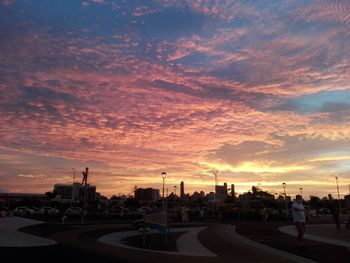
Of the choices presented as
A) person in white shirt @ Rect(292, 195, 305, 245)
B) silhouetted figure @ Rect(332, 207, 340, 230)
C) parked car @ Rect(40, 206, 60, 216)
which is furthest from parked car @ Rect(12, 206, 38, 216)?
person in white shirt @ Rect(292, 195, 305, 245)

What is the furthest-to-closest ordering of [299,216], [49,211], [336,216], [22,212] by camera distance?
[49,211] → [22,212] → [336,216] → [299,216]

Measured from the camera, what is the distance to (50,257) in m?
11.4

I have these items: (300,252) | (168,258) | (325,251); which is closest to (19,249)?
(168,258)

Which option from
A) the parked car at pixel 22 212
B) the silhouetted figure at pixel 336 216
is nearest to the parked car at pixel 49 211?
the parked car at pixel 22 212

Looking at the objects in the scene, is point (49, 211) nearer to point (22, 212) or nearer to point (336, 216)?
point (22, 212)

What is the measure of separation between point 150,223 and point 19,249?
534 cm

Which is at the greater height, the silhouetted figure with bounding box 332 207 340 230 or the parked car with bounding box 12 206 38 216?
the parked car with bounding box 12 206 38 216

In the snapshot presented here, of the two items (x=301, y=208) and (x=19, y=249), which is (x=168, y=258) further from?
(x=301, y=208)

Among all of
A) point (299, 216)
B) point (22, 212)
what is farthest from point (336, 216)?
point (22, 212)

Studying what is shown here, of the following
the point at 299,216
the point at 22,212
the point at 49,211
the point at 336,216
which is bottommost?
the point at 299,216

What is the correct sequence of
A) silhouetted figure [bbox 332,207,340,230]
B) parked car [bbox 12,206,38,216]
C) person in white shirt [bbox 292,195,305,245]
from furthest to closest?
parked car [bbox 12,206,38,216], silhouetted figure [bbox 332,207,340,230], person in white shirt [bbox 292,195,305,245]

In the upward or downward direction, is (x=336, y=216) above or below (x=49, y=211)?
below

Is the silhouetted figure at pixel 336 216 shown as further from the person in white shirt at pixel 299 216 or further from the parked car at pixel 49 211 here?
the parked car at pixel 49 211

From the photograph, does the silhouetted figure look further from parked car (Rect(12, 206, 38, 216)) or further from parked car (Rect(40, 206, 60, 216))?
parked car (Rect(12, 206, 38, 216))
